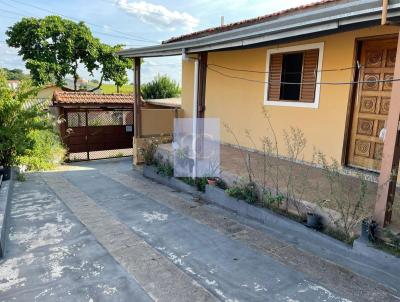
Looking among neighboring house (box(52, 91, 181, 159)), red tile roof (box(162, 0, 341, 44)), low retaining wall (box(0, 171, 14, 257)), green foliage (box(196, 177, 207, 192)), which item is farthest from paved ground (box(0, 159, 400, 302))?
neighboring house (box(52, 91, 181, 159))

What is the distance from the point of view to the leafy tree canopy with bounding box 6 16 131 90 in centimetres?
2144

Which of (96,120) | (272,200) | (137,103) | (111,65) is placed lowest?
(272,200)

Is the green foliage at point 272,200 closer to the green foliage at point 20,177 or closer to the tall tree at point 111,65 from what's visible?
the green foliage at point 20,177

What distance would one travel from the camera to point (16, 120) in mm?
8195

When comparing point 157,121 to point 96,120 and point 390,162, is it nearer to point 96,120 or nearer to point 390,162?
point 96,120

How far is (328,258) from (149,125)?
6984 millimetres

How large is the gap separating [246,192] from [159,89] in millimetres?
20980

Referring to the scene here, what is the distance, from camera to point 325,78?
6.30 meters

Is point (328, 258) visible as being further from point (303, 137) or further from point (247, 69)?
point (247, 69)

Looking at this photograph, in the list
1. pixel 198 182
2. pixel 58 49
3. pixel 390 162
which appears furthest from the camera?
pixel 58 49

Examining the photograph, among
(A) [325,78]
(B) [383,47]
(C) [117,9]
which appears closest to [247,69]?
(A) [325,78]

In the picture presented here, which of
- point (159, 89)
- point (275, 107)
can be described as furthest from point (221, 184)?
point (159, 89)

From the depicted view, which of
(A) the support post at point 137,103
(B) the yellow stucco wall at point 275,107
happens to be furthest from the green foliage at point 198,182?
(A) the support post at point 137,103

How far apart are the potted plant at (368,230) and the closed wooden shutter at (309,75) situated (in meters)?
3.43
